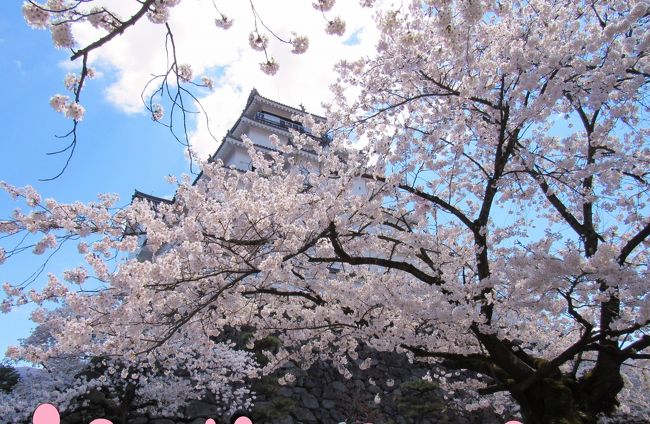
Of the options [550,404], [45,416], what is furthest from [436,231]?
[45,416]

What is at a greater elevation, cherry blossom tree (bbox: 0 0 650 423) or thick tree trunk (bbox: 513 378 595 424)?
cherry blossom tree (bbox: 0 0 650 423)

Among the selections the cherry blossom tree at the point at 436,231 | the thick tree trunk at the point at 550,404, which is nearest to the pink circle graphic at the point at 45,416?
the cherry blossom tree at the point at 436,231

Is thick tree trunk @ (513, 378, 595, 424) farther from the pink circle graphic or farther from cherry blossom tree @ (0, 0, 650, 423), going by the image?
the pink circle graphic

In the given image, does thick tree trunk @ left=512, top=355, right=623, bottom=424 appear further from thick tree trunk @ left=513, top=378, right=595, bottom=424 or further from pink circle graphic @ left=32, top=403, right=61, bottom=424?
pink circle graphic @ left=32, top=403, right=61, bottom=424

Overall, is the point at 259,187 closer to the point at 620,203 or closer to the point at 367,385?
the point at 620,203

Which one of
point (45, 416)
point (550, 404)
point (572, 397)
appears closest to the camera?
point (45, 416)

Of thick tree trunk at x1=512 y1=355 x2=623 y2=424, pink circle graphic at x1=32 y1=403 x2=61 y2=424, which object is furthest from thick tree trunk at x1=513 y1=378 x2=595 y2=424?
pink circle graphic at x1=32 y1=403 x2=61 y2=424

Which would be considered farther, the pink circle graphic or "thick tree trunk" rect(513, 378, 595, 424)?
"thick tree trunk" rect(513, 378, 595, 424)

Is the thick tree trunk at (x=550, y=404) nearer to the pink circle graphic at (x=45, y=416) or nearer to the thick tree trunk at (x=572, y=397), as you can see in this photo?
the thick tree trunk at (x=572, y=397)

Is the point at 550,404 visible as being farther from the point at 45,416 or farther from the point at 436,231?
the point at 45,416

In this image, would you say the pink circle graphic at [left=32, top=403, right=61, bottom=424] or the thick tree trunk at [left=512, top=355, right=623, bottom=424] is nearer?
the pink circle graphic at [left=32, top=403, right=61, bottom=424]

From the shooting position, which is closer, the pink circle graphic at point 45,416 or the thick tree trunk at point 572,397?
the pink circle graphic at point 45,416

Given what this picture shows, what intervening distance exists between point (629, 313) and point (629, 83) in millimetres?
2895

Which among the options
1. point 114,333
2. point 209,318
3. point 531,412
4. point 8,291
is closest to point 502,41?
point 531,412
